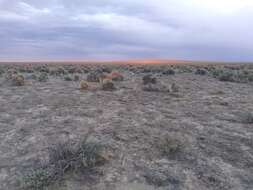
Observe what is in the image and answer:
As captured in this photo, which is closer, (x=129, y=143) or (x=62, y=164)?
(x=62, y=164)

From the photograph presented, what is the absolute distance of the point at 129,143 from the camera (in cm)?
740

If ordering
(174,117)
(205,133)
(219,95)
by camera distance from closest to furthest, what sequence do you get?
(205,133)
(174,117)
(219,95)

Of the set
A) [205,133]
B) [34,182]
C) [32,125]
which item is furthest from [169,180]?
[32,125]

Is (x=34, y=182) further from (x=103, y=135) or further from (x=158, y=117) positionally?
(x=158, y=117)

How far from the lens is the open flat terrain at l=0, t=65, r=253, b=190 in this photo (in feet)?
18.6

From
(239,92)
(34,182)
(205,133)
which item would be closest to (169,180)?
(34,182)

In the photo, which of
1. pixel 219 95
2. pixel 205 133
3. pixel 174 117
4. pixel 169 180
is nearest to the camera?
pixel 169 180

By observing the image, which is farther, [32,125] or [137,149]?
[32,125]

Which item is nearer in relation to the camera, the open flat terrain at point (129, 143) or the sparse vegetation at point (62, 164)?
the sparse vegetation at point (62, 164)

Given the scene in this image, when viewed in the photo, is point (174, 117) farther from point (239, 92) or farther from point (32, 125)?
point (239, 92)

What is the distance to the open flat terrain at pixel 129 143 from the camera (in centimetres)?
568

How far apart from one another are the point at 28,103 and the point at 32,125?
12.1 ft

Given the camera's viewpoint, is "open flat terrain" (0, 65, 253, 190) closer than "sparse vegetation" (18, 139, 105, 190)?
No

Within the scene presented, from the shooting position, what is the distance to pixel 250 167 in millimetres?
6242
